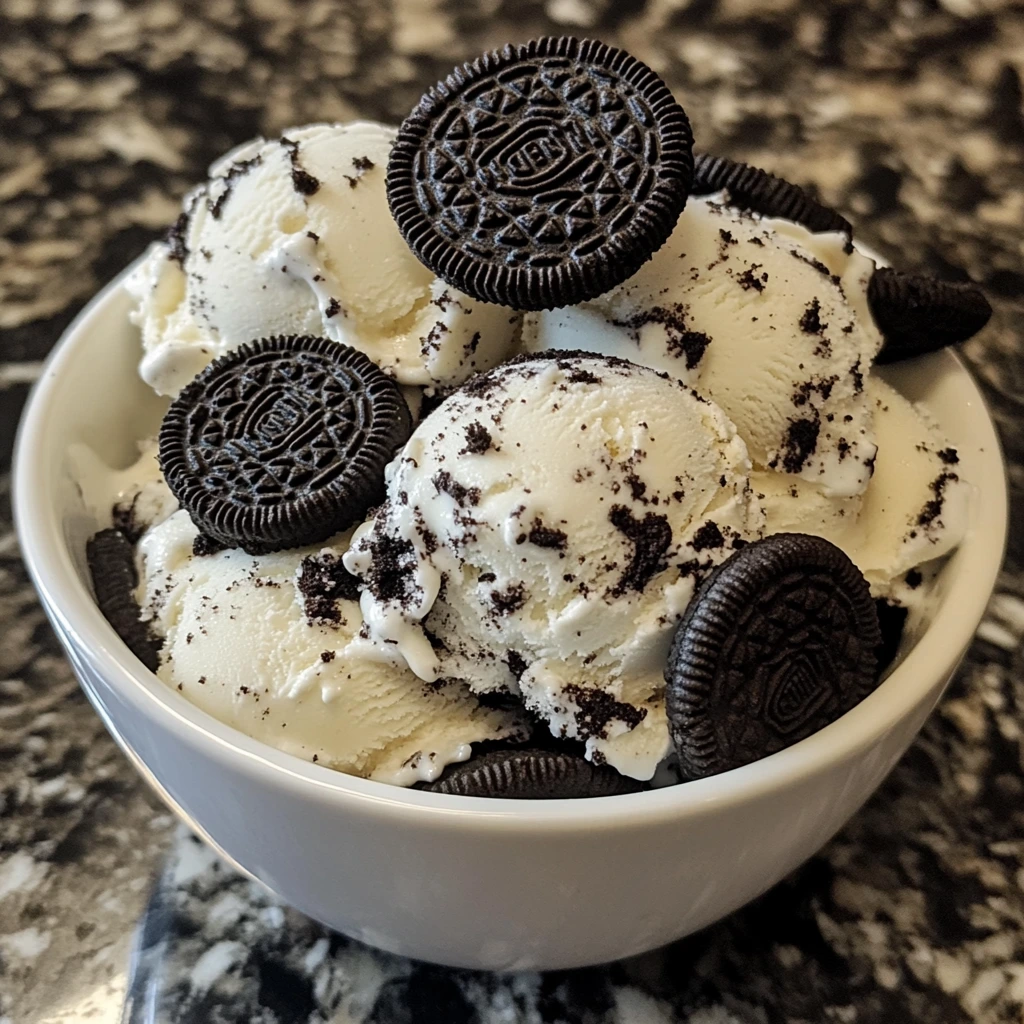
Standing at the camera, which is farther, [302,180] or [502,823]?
[302,180]

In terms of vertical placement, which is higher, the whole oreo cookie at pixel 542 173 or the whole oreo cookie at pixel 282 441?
the whole oreo cookie at pixel 542 173

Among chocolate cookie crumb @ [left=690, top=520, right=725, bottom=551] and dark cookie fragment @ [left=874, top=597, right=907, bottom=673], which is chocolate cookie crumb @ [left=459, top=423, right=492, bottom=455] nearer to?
chocolate cookie crumb @ [left=690, top=520, right=725, bottom=551]

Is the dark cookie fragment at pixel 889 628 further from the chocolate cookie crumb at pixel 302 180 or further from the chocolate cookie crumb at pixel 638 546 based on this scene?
the chocolate cookie crumb at pixel 302 180

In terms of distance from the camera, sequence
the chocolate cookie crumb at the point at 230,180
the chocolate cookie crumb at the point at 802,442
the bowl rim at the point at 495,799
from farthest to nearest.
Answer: the chocolate cookie crumb at the point at 230,180
the chocolate cookie crumb at the point at 802,442
the bowl rim at the point at 495,799

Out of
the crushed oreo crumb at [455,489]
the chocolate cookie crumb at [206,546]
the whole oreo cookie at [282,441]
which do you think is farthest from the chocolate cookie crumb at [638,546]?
the chocolate cookie crumb at [206,546]

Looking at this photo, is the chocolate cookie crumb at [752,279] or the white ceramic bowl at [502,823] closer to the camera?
the white ceramic bowl at [502,823]

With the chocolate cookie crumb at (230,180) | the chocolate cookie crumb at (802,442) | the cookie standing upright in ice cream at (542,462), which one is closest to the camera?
the cookie standing upright in ice cream at (542,462)

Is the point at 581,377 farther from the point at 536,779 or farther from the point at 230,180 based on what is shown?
the point at 230,180

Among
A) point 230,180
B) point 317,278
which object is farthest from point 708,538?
point 230,180
